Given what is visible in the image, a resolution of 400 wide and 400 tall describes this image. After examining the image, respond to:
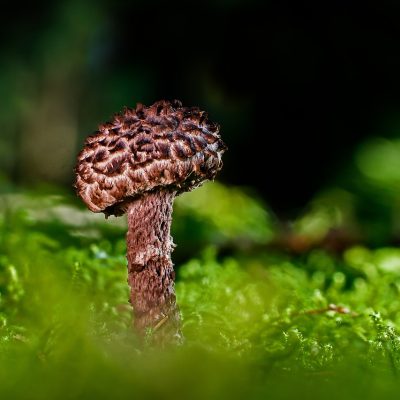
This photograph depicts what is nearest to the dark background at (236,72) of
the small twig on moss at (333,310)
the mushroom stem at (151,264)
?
the small twig on moss at (333,310)

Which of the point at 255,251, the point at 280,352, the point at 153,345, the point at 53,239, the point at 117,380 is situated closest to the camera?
the point at 117,380

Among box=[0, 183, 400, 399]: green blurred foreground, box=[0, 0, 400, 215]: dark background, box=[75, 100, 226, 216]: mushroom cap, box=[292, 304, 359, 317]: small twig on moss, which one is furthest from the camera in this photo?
box=[0, 0, 400, 215]: dark background

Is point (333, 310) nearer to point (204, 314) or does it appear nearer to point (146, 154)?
point (204, 314)

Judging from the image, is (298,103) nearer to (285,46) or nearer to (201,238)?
(285,46)

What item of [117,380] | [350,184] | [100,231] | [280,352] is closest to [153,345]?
[280,352]

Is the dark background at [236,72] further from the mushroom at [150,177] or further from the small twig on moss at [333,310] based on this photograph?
the mushroom at [150,177]

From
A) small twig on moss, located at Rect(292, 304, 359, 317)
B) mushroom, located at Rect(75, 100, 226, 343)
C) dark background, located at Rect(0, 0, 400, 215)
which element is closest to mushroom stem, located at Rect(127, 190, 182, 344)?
mushroom, located at Rect(75, 100, 226, 343)

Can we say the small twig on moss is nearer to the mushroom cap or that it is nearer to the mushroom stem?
the mushroom stem
